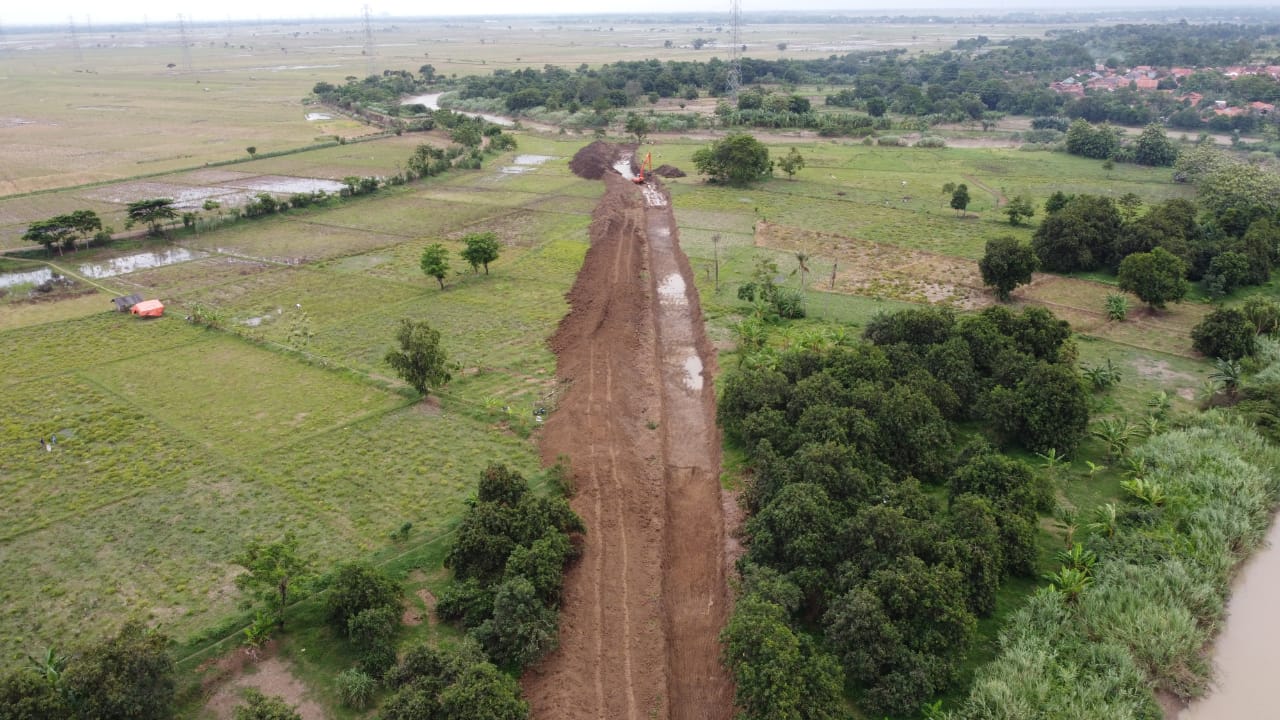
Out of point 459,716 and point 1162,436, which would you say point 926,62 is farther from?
point 459,716

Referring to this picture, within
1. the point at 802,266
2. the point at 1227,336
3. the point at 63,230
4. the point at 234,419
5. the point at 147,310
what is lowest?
the point at 234,419

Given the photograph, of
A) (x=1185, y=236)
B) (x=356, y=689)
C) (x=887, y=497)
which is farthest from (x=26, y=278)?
(x=1185, y=236)

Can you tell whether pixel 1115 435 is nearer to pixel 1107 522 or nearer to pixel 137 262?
pixel 1107 522

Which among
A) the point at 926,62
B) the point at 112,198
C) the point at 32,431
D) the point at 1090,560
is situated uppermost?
the point at 926,62

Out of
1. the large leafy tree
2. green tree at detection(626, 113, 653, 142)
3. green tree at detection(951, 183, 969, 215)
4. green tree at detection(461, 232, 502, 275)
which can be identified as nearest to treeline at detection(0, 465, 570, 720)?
green tree at detection(461, 232, 502, 275)

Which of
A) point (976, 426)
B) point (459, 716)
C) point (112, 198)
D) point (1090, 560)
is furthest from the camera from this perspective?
point (112, 198)

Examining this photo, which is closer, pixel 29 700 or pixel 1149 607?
pixel 29 700

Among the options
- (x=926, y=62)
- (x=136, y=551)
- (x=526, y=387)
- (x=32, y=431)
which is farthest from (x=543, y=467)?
(x=926, y=62)
